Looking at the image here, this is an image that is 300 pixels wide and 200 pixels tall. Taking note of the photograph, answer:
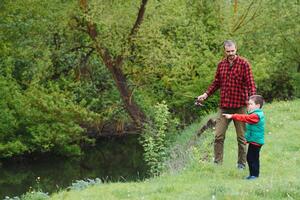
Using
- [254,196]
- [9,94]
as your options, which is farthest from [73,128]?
[254,196]

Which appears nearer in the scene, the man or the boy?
the boy

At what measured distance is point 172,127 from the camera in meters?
21.4

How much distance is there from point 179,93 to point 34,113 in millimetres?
6329

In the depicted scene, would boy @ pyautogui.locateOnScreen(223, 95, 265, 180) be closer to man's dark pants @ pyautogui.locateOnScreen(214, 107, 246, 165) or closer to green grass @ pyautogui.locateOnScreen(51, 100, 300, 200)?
green grass @ pyautogui.locateOnScreen(51, 100, 300, 200)

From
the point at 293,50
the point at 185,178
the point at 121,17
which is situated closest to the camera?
the point at 185,178

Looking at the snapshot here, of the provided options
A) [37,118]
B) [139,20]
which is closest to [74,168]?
[37,118]

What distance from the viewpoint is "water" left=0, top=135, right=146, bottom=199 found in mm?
18953

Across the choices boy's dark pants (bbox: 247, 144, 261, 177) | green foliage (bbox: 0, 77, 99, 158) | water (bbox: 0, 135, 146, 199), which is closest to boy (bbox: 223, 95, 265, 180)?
boy's dark pants (bbox: 247, 144, 261, 177)

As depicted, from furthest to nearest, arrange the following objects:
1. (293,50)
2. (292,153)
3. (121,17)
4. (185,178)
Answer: (293,50), (121,17), (292,153), (185,178)

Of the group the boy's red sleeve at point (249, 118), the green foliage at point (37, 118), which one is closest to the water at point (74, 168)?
the green foliage at point (37, 118)

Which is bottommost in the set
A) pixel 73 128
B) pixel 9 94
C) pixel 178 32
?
pixel 73 128

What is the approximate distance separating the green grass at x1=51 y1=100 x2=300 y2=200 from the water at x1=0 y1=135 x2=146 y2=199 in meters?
5.14

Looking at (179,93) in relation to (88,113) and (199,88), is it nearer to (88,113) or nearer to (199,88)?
(199,88)

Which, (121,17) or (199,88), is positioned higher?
(121,17)
